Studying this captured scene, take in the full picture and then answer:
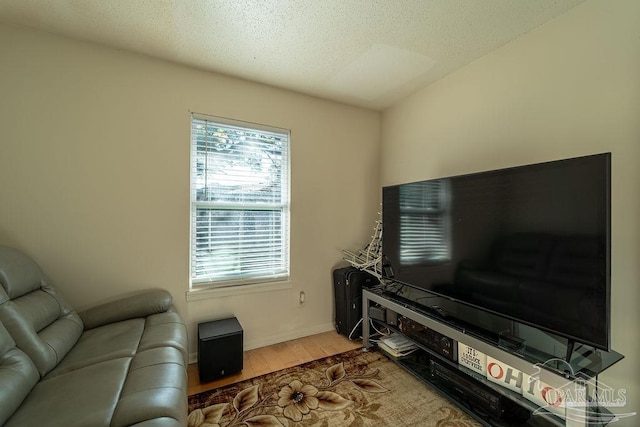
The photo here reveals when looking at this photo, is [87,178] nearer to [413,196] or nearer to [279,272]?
[279,272]

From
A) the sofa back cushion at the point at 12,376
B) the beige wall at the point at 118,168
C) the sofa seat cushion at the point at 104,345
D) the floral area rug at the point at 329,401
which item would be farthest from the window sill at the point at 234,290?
the sofa back cushion at the point at 12,376

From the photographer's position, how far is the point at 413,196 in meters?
2.03

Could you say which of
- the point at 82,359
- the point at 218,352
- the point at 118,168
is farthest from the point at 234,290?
the point at 118,168

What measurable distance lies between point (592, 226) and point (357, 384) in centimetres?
167

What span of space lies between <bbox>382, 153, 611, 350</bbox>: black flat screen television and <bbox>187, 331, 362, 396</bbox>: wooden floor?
3.35 ft

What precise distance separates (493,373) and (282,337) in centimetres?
175

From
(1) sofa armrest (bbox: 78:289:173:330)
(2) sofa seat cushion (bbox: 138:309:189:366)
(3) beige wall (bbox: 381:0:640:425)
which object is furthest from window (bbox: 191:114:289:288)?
(3) beige wall (bbox: 381:0:640:425)

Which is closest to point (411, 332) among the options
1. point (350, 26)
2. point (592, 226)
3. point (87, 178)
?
point (592, 226)

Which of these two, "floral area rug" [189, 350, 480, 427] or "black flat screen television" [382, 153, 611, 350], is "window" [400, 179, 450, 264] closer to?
"black flat screen television" [382, 153, 611, 350]

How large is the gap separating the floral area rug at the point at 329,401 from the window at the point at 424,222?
0.90 metres

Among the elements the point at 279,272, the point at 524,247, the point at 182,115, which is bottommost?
the point at 279,272

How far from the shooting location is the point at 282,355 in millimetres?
2299

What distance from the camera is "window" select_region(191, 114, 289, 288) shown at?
2.25 metres

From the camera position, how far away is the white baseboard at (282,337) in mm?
2391
